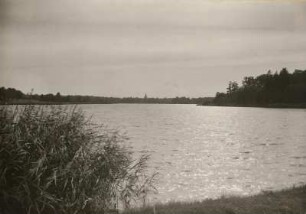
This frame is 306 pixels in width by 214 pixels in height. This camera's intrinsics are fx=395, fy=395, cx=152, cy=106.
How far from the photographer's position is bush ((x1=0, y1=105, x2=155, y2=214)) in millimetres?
7629

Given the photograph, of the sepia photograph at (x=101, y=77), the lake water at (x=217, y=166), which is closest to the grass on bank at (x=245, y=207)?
the sepia photograph at (x=101, y=77)

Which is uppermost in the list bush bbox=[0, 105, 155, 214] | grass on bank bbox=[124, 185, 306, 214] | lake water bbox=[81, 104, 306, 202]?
bush bbox=[0, 105, 155, 214]

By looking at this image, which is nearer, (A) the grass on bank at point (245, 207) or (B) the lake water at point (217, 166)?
(A) the grass on bank at point (245, 207)

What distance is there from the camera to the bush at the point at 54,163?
7629mm

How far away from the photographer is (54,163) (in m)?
8.23

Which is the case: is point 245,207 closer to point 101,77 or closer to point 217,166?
point 101,77

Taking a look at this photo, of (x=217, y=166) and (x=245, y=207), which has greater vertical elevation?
(x=245, y=207)

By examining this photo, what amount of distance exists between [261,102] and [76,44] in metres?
46.1

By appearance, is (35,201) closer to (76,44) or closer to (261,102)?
(76,44)

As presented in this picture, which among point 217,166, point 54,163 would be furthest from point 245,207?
point 217,166

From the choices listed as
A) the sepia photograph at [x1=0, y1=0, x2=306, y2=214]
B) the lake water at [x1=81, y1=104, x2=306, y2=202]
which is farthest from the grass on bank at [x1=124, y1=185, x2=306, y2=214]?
the lake water at [x1=81, y1=104, x2=306, y2=202]

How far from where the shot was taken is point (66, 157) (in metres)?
8.36

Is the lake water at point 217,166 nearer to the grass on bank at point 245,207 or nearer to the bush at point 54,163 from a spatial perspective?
the bush at point 54,163

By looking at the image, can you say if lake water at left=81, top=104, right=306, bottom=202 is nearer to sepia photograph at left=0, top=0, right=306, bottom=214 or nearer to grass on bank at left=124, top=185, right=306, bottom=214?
sepia photograph at left=0, top=0, right=306, bottom=214
